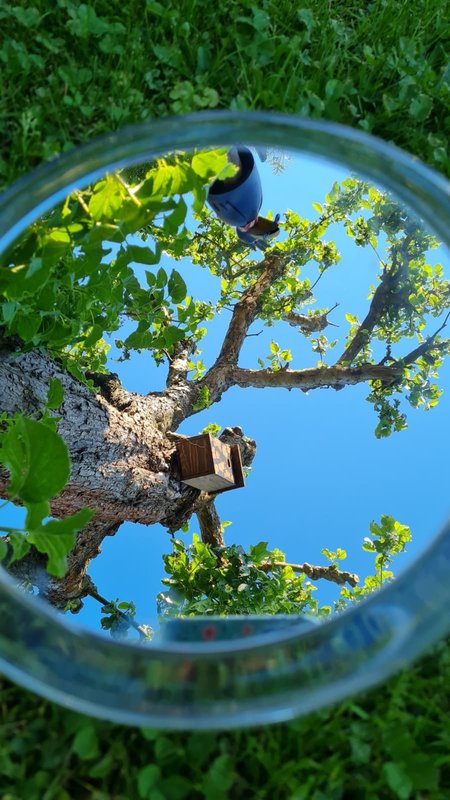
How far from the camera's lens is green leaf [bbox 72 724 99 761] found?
771mm

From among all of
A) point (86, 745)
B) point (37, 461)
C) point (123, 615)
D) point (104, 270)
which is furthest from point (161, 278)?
point (86, 745)

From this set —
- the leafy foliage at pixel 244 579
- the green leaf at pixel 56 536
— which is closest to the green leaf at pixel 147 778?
the green leaf at pixel 56 536

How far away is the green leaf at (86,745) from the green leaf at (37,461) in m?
0.38

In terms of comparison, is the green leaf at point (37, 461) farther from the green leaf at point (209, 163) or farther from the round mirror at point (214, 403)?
the green leaf at point (209, 163)

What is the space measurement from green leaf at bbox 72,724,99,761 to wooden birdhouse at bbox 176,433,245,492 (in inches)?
35.1

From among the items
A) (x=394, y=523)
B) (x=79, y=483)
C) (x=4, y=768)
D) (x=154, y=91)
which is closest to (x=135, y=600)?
(x=79, y=483)

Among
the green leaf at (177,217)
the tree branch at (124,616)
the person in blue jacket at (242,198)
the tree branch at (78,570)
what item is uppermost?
the person in blue jacket at (242,198)

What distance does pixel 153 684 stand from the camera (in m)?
0.73

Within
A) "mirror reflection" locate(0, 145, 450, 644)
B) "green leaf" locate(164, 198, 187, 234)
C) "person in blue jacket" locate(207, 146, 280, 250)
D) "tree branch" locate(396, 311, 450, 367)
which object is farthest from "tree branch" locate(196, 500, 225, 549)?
"green leaf" locate(164, 198, 187, 234)

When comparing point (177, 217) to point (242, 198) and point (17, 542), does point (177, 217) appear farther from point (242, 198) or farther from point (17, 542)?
point (17, 542)

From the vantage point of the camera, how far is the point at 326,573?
56.8 inches

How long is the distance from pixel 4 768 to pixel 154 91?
3.14 ft

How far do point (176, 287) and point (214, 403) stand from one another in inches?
16.3

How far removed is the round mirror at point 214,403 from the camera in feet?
2.41
